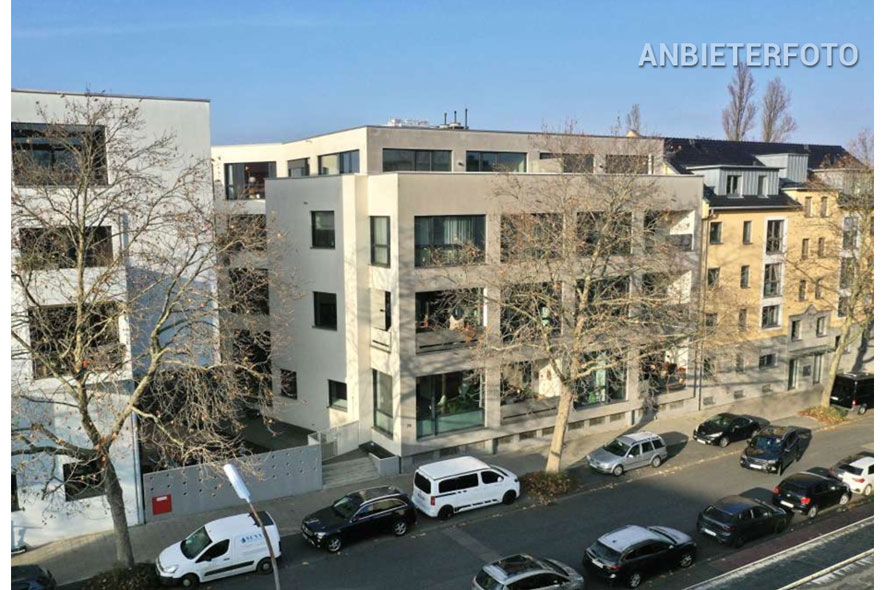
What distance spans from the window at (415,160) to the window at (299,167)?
664 cm

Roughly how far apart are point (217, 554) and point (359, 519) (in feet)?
13.4

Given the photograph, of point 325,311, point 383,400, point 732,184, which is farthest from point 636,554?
point 732,184

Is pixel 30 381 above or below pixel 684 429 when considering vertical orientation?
above

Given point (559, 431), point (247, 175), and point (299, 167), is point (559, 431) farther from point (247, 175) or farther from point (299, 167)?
point (247, 175)

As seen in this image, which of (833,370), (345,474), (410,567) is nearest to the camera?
(410,567)

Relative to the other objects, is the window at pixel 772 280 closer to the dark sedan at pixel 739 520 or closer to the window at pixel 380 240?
the dark sedan at pixel 739 520

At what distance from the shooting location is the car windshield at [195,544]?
19969 millimetres

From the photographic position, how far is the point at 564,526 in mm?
23641

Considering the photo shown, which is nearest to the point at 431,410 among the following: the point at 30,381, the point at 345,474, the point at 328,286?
the point at 345,474

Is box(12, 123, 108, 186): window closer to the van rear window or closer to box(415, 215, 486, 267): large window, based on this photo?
box(415, 215, 486, 267): large window

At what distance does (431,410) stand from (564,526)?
7.13 m

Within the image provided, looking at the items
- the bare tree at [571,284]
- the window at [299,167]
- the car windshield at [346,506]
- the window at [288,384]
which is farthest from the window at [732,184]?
the car windshield at [346,506]
